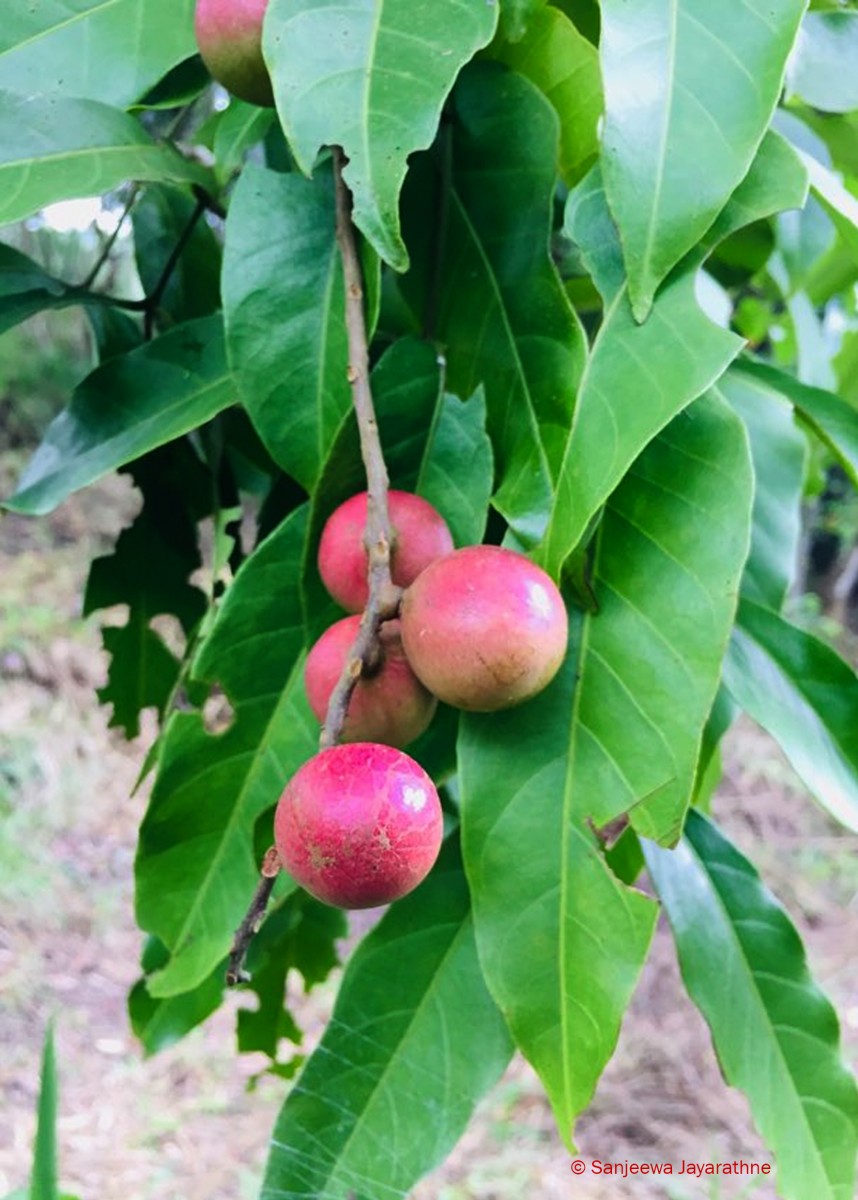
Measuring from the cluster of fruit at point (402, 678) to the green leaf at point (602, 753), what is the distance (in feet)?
0.14

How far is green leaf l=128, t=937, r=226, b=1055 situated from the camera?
0.58m

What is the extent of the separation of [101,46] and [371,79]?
0.50 ft

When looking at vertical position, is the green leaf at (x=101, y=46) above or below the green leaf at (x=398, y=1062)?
above

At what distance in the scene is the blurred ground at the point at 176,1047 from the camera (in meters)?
1.70

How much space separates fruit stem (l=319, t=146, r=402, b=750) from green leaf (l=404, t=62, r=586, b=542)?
0.06 metres

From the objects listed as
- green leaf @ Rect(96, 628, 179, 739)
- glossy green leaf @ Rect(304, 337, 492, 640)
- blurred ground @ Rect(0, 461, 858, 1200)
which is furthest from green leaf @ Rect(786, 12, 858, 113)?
blurred ground @ Rect(0, 461, 858, 1200)

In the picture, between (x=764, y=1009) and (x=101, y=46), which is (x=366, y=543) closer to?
(x=101, y=46)

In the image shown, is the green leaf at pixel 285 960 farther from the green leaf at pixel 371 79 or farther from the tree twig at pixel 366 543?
the green leaf at pixel 371 79

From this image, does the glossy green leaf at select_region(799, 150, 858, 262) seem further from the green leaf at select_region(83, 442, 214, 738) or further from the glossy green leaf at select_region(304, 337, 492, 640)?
the green leaf at select_region(83, 442, 214, 738)

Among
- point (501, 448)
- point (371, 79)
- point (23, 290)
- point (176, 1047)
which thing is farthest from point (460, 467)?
point (176, 1047)

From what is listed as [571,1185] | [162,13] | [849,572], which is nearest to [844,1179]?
[162,13]

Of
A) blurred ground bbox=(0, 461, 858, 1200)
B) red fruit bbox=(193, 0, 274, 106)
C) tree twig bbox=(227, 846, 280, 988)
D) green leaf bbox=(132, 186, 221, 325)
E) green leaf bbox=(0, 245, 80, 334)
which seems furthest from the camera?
blurred ground bbox=(0, 461, 858, 1200)

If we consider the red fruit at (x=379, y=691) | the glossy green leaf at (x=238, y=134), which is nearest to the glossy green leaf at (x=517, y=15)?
the glossy green leaf at (x=238, y=134)

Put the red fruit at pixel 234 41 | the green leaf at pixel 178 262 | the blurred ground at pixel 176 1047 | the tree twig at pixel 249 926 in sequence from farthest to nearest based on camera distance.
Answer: the blurred ground at pixel 176 1047 < the green leaf at pixel 178 262 < the red fruit at pixel 234 41 < the tree twig at pixel 249 926
